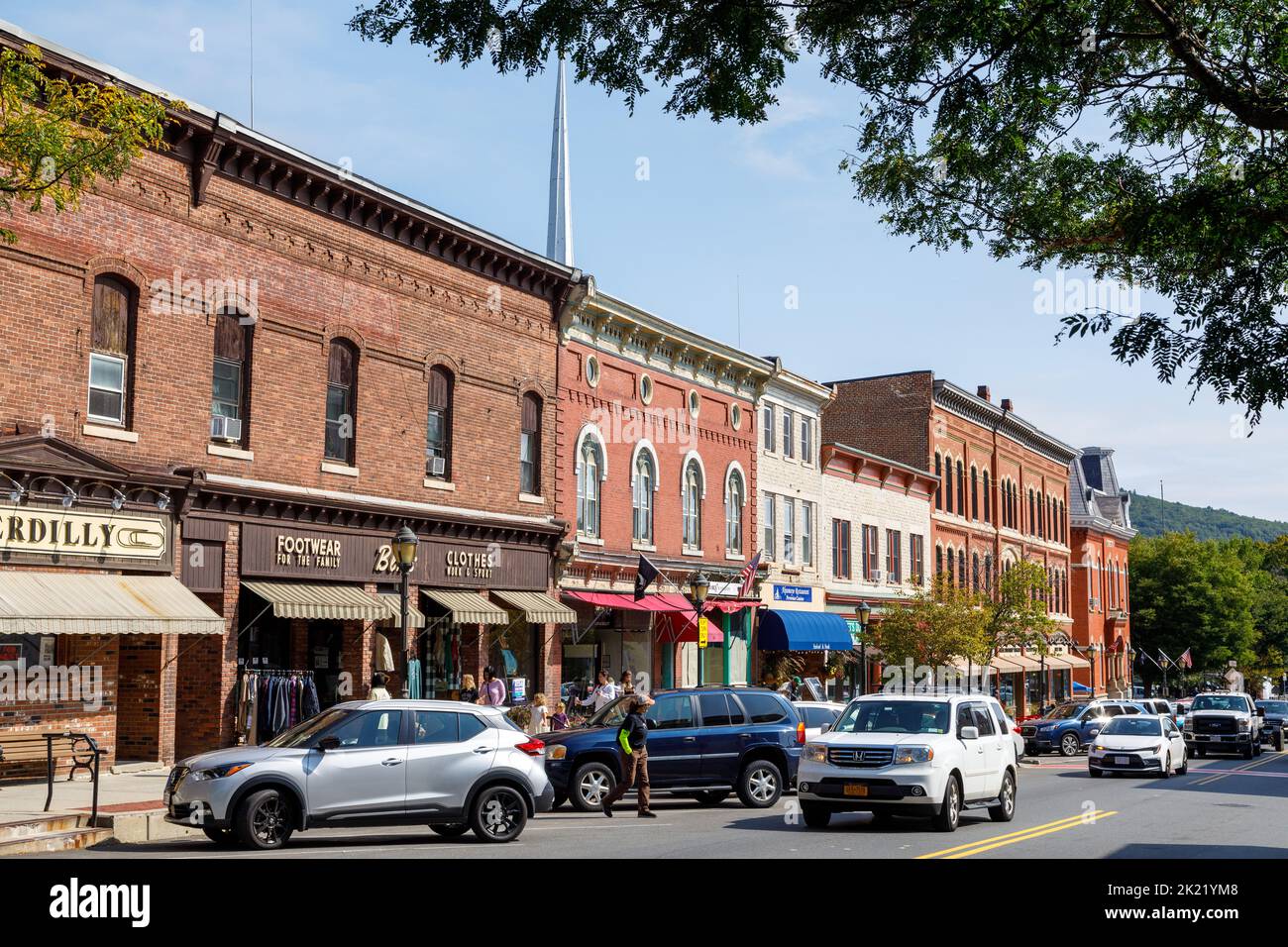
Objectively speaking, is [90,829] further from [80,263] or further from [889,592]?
[889,592]

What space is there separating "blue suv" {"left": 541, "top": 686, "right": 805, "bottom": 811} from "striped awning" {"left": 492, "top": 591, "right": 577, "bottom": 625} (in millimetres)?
9489

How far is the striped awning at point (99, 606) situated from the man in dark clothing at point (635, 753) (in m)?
7.01

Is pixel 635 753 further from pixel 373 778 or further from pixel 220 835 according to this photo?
pixel 220 835

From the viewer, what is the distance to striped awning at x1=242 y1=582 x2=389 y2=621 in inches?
931

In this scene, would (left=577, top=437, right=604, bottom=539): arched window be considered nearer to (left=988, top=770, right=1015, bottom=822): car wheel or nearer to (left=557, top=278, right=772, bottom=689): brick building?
(left=557, top=278, right=772, bottom=689): brick building

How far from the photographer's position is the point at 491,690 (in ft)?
87.7

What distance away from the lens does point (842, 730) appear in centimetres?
1778

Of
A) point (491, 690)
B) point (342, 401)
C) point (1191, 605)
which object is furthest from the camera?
point (1191, 605)

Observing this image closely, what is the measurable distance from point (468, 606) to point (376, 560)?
2637mm

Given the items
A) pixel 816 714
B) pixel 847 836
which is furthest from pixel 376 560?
pixel 847 836

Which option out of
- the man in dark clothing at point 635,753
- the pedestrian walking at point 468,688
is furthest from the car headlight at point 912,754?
the pedestrian walking at point 468,688

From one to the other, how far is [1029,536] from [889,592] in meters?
18.9

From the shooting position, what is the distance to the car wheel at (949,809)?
1655 cm

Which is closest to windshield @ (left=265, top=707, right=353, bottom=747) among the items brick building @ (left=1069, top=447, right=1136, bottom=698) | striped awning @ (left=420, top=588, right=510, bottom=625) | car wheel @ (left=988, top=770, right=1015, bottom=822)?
car wheel @ (left=988, top=770, right=1015, bottom=822)
